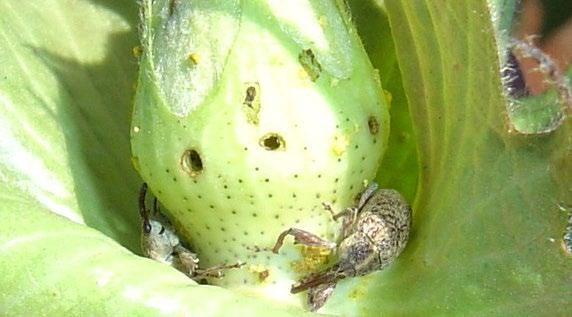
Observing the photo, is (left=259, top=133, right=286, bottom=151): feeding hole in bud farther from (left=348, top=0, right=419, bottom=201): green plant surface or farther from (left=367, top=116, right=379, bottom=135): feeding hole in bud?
(left=348, top=0, right=419, bottom=201): green plant surface

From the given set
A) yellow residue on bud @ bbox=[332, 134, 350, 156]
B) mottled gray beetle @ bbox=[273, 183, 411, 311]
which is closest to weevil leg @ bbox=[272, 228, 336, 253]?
mottled gray beetle @ bbox=[273, 183, 411, 311]

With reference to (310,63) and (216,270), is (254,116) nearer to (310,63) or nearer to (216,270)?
(310,63)

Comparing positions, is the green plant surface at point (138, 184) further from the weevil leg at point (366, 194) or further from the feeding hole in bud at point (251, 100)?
the feeding hole in bud at point (251, 100)

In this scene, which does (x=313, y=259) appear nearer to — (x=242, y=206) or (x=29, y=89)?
(x=242, y=206)

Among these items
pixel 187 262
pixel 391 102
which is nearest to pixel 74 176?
pixel 187 262

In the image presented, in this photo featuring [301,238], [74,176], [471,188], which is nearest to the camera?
[471,188]

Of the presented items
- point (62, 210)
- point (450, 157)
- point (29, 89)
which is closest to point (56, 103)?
point (29, 89)

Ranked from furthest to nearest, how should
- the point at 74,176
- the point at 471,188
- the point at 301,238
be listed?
the point at 74,176, the point at 301,238, the point at 471,188

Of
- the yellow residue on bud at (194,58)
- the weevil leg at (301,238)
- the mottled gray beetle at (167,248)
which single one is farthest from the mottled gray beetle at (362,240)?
the yellow residue on bud at (194,58)
